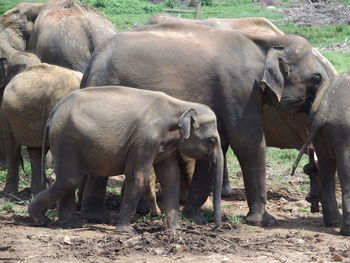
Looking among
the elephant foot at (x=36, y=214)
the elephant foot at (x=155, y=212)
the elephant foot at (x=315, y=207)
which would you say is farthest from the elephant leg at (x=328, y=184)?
the elephant foot at (x=36, y=214)

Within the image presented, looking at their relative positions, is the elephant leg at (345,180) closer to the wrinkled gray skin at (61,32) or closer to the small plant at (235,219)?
the small plant at (235,219)

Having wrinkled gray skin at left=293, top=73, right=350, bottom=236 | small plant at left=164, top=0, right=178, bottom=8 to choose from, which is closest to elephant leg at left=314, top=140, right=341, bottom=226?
wrinkled gray skin at left=293, top=73, right=350, bottom=236

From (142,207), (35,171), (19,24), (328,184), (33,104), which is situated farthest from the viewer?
(19,24)

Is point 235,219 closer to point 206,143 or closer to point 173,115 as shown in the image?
point 206,143

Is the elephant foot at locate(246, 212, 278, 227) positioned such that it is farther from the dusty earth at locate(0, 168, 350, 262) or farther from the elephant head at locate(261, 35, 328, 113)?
the elephant head at locate(261, 35, 328, 113)

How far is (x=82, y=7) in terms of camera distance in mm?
15891

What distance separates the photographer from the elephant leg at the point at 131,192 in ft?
31.1

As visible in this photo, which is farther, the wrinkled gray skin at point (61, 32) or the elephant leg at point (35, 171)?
the wrinkled gray skin at point (61, 32)

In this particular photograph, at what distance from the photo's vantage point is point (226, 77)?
1030 centimetres

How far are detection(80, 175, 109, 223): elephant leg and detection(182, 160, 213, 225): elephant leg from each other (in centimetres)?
87

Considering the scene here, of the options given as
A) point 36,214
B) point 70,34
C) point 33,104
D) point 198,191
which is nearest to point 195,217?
point 198,191

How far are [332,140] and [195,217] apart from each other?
5.49 feet

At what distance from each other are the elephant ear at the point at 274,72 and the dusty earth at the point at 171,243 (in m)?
1.45

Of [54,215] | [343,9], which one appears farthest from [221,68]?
[343,9]
